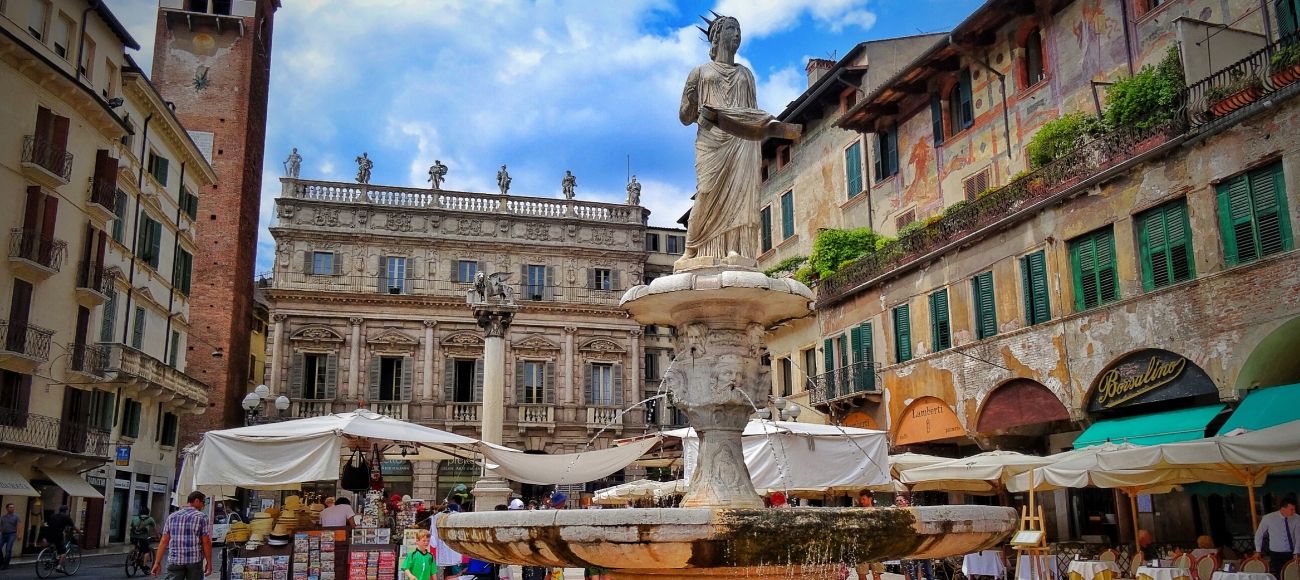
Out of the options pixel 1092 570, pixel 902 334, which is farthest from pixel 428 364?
pixel 1092 570

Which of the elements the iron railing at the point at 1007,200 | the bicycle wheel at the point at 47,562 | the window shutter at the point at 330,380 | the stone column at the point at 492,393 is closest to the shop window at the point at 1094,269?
the iron railing at the point at 1007,200

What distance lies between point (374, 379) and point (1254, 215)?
115ft

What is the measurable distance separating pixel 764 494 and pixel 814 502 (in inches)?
415

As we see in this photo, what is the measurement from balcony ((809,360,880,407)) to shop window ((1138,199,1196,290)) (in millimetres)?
8463

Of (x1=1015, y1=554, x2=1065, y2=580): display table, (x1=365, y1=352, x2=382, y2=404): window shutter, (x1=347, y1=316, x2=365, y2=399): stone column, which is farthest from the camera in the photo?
(x1=365, y1=352, x2=382, y2=404): window shutter

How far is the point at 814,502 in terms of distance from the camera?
27.8 m

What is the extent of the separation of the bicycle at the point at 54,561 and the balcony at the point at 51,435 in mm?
3036

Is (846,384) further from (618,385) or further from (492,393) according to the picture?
(618,385)

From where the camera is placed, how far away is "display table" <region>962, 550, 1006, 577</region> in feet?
49.4

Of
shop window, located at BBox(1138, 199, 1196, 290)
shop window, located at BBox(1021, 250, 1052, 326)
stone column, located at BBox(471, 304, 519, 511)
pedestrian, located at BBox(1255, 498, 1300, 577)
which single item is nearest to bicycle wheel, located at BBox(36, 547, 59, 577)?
stone column, located at BBox(471, 304, 519, 511)

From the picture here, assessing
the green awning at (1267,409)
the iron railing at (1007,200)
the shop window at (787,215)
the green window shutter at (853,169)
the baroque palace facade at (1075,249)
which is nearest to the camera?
the green awning at (1267,409)

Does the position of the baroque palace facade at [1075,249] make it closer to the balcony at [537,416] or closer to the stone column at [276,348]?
the balcony at [537,416]

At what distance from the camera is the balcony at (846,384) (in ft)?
79.9

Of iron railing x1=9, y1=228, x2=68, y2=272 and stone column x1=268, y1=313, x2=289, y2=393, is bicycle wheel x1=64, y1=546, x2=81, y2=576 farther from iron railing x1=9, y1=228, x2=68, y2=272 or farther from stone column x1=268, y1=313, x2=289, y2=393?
stone column x1=268, y1=313, x2=289, y2=393
